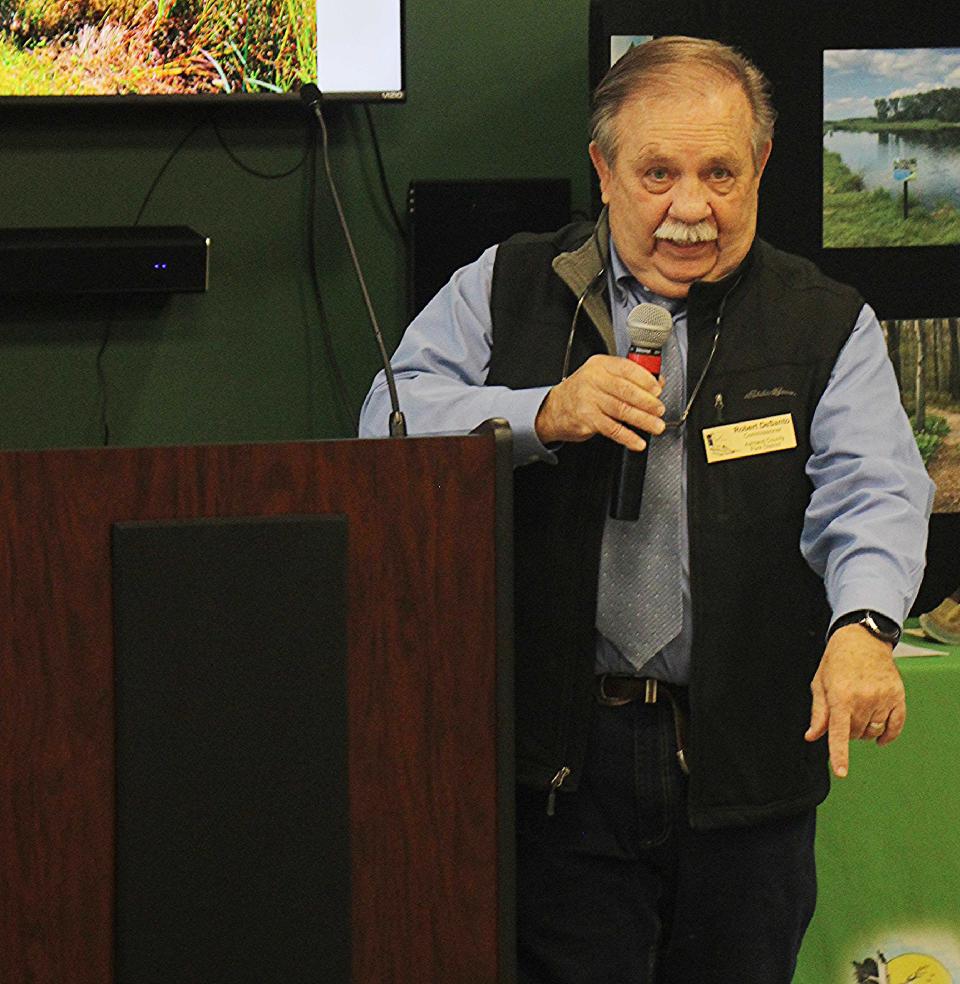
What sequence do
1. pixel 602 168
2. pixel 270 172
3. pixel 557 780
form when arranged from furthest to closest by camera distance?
pixel 270 172
pixel 602 168
pixel 557 780

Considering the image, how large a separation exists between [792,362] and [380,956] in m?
0.82

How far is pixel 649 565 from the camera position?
178cm

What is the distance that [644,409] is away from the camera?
5.08 ft

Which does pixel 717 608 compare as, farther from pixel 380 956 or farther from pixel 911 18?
pixel 911 18

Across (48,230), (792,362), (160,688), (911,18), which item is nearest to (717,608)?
(792,362)

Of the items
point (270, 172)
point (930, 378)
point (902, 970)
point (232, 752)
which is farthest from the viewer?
point (270, 172)

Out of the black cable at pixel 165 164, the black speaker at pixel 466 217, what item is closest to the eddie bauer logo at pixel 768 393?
the black speaker at pixel 466 217

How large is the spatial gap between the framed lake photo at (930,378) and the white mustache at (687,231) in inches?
60.2

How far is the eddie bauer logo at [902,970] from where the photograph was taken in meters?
2.72

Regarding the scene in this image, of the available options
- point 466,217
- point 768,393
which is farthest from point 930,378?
point 768,393

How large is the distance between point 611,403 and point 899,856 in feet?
4.96

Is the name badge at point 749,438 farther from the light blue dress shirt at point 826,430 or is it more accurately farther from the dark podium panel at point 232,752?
the dark podium panel at point 232,752

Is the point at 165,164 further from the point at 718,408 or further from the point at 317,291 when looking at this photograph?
the point at 718,408

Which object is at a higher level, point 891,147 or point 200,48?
point 200,48
